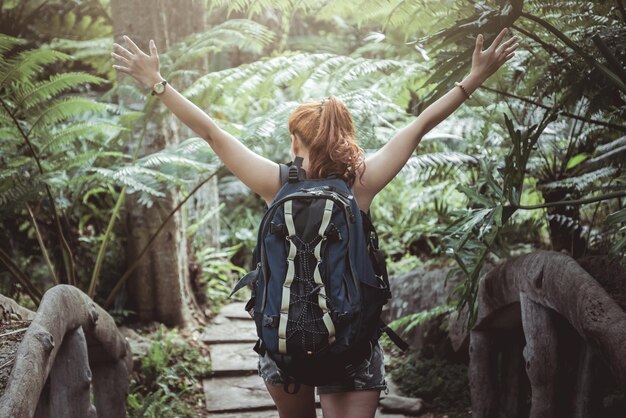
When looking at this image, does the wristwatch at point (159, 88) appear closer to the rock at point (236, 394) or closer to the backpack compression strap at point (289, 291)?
the backpack compression strap at point (289, 291)

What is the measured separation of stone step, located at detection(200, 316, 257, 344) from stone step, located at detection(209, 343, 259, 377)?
0.20 ft

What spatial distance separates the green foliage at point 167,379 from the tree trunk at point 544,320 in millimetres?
2127

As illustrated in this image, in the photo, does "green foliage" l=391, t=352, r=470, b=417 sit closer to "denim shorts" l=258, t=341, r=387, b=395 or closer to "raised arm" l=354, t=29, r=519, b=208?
"denim shorts" l=258, t=341, r=387, b=395

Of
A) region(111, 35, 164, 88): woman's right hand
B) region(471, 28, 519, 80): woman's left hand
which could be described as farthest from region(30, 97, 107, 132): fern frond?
region(471, 28, 519, 80): woman's left hand

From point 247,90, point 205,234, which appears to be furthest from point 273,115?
point 205,234

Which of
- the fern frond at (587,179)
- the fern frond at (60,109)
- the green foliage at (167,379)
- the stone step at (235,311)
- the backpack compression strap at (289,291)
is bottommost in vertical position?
the green foliage at (167,379)

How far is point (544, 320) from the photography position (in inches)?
125

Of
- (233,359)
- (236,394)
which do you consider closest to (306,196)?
(236,394)

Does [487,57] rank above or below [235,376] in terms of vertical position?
above

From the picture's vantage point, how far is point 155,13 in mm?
5637

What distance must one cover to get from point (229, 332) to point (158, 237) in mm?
1198

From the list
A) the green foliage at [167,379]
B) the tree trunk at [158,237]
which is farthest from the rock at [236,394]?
the tree trunk at [158,237]

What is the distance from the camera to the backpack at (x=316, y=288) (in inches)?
78.8

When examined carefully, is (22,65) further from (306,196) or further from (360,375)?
(360,375)
